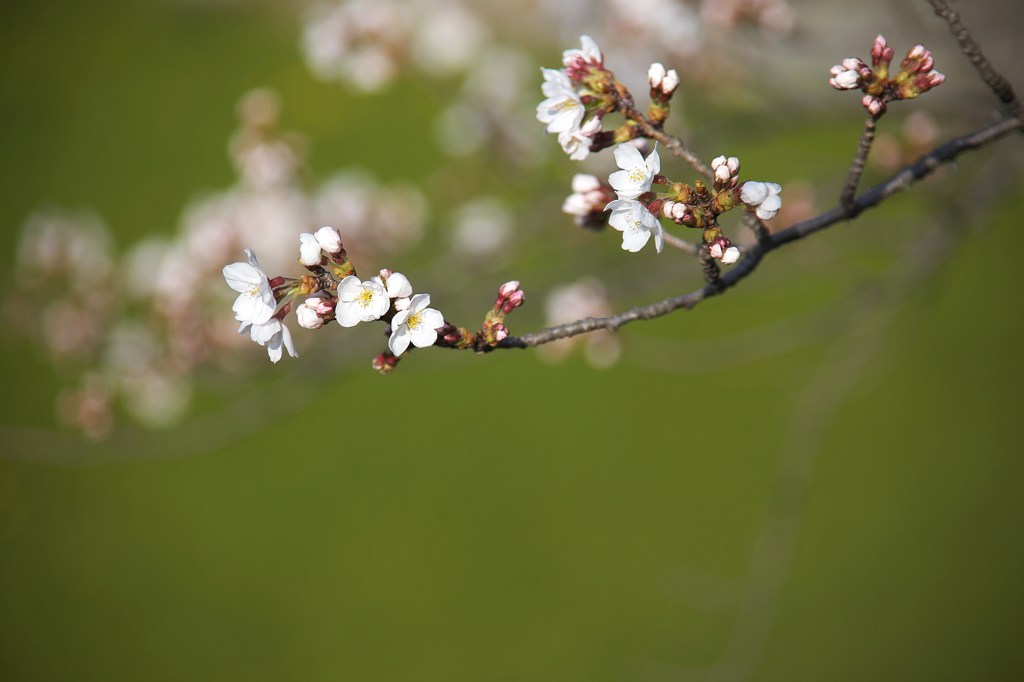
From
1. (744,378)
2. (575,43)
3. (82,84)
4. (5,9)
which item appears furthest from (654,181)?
(5,9)

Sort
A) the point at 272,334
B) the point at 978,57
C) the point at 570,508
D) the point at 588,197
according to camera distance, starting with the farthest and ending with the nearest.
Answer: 1. the point at 570,508
2. the point at 588,197
3. the point at 272,334
4. the point at 978,57

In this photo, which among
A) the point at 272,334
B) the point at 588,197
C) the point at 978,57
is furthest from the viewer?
the point at 588,197

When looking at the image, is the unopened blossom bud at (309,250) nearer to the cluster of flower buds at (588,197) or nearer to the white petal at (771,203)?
the cluster of flower buds at (588,197)

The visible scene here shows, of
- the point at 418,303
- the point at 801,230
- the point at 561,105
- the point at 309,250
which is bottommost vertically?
the point at 801,230

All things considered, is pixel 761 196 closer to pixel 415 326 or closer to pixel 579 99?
pixel 579 99

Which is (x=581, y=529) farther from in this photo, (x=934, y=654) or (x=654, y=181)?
(x=654, y=181)

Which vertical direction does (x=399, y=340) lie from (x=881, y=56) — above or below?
below

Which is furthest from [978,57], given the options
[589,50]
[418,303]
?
[418,303]
